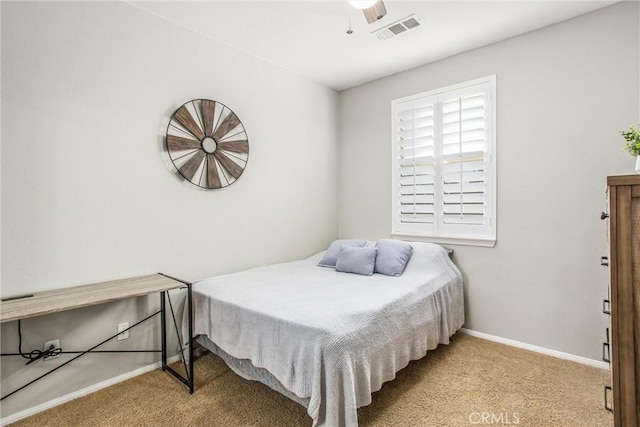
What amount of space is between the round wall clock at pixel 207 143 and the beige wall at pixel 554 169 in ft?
6.80

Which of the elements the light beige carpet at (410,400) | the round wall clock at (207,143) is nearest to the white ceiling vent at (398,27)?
the round wall clock at (207,143)

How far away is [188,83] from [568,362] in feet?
12.2

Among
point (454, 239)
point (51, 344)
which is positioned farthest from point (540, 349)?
point (51, 344)

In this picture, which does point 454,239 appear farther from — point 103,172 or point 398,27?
point 103,172

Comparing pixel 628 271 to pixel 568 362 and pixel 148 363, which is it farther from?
pixel 148 363

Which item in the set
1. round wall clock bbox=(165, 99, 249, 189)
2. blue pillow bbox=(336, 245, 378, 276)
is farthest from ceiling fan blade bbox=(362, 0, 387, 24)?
blue pillow bbox=(336, 245, 378, 276)

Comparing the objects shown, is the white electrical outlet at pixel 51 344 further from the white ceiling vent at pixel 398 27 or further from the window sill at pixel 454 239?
the white ceiling vent at pixel 398 27

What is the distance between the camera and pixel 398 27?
2.48 m

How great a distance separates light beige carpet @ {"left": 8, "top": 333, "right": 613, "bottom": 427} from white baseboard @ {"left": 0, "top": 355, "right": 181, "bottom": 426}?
4 centimetres

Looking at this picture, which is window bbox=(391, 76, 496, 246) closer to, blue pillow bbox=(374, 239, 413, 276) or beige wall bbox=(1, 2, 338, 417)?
blue pillow bbox=(374, 239, 413, 276)

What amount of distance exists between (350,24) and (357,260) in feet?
6.40

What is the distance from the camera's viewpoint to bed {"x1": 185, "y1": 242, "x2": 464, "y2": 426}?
1544mm

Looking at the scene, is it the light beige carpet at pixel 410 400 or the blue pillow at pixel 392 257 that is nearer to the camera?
the light beige carpet at pixel 410 400

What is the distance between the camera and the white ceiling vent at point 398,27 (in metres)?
2.39
